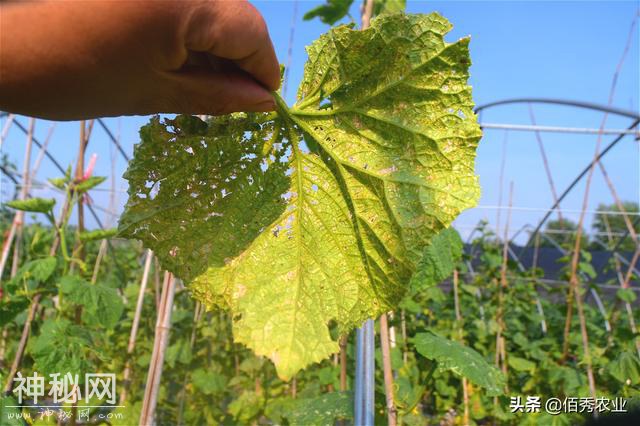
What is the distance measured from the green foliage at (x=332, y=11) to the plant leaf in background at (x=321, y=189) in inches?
48.6

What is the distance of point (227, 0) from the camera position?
1.81 feet

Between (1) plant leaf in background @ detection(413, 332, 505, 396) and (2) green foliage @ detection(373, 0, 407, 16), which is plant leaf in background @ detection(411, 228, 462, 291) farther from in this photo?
(2) green foliage @ detection(373, 0, 407, 16)

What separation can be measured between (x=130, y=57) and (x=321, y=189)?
32 cm

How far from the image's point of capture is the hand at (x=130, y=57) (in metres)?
0.52

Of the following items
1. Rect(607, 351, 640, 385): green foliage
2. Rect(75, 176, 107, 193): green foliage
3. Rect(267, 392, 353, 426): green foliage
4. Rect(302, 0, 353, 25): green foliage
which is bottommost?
Rect(267, 392, 353, 426): green foliage

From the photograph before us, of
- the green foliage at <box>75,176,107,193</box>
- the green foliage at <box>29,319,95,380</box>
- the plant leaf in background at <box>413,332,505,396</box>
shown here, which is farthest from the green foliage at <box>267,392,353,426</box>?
the green foliage at <box>75,176,107,193</box>

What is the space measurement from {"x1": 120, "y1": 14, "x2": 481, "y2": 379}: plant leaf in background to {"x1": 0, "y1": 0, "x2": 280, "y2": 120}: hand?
104mm

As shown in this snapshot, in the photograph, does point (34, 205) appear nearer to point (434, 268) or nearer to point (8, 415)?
point (8, 415)

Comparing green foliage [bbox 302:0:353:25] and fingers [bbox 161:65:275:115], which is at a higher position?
green foliage [bbox 302:0:353:25]

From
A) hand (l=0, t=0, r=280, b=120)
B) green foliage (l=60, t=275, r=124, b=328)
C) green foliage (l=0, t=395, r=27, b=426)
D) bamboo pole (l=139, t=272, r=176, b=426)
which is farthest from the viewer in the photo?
green foliage (l=60, t=275, r=124, b=328)

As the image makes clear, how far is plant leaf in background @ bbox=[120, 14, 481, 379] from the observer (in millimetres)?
696

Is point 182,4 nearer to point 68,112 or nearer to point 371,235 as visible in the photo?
point 68,112

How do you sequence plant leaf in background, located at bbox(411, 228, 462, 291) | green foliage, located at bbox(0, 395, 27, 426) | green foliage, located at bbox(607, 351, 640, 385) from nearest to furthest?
green foliage, located at bbox(0, 395, 27, 426) < plant leaf in background, located at bbox(411, 228, 462, 291) < green foliage, located at bbox(607, 351, 640, 385)

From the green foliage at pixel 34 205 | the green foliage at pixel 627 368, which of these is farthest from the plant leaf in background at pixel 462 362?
the green foliage at pixel 34 205
